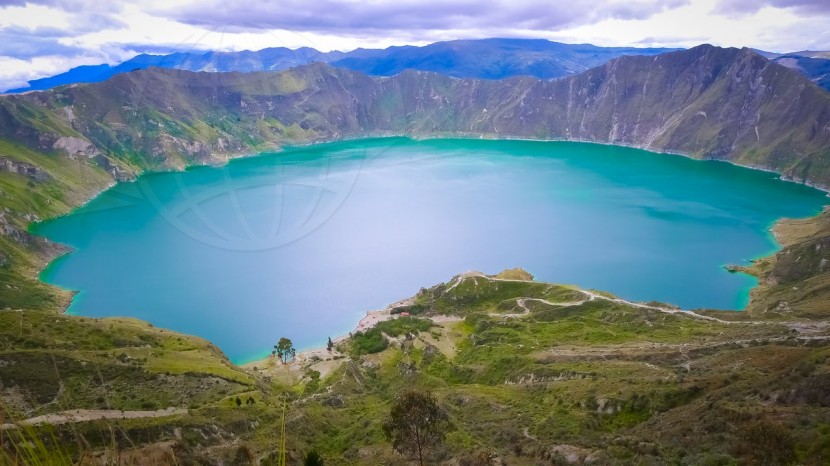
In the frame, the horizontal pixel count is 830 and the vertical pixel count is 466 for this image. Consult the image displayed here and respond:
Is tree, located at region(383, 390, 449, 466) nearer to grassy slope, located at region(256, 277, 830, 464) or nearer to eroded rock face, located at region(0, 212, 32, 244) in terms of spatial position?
grassy slope, located at region(256, 277, 830, 464)

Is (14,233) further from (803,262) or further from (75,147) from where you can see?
(803,262)

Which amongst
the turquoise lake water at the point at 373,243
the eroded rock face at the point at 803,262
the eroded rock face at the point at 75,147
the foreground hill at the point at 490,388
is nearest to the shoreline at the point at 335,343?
the foreground hill at the point at 490,388

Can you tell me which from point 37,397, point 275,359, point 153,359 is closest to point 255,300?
point 275,359

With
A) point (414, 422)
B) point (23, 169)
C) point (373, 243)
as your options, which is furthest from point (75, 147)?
point (414, 422)

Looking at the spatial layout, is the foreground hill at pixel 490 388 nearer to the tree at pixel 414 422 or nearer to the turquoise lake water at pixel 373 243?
the tree at pixel 414 422

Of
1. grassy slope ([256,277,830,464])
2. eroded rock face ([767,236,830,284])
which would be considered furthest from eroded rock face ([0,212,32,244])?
eroded rock face ([767,236,830,284])

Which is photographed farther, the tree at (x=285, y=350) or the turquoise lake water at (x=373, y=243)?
the turquoise lake water at (x=373, y=243)

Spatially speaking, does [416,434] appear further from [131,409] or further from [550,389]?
[131,409]
